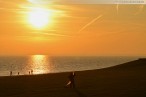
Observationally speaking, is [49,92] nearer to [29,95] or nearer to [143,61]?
[29,95]

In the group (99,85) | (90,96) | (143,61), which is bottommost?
(90,96)

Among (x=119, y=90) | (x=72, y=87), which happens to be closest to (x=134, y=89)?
(x=119, y=90)

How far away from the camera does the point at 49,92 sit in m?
32.0

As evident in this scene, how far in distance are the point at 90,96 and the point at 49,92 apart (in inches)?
195

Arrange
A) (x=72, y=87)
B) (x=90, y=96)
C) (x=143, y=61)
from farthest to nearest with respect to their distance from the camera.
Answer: (x=143, y=61)
(x=72, y=87)
(x=90, y=96)

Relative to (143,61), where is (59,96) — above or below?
below

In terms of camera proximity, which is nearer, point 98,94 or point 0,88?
point 98,94

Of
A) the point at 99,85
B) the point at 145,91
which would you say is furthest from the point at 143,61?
the point at 145,91

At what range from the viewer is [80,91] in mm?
32250

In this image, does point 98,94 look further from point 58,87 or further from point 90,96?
point 58,87

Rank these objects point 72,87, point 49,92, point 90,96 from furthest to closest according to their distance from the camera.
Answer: point 72,87 < point 49,92 < point 90,96

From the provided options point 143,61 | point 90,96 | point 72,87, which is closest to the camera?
point 90,96

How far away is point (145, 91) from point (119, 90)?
2.71m

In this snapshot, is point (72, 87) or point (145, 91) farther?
point (72, 87)
